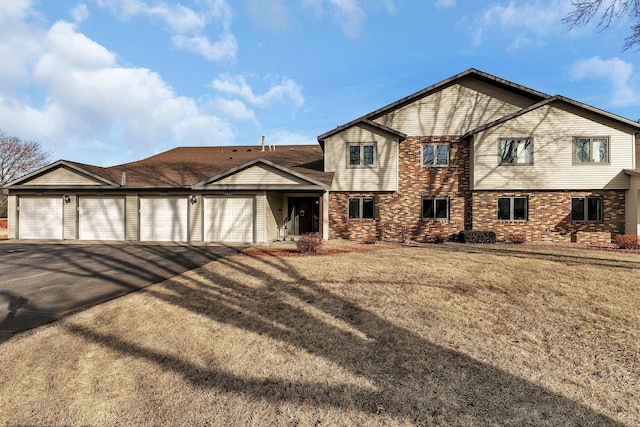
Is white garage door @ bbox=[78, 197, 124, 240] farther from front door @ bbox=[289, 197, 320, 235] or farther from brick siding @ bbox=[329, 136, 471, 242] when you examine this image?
brick siding @ bbox=[329, 136, 471, 242]

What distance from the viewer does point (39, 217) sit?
668 inches

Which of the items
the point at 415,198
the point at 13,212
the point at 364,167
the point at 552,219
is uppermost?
the point at 364,167

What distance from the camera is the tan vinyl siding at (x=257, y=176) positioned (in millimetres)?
15484

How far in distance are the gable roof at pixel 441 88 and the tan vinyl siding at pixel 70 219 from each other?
43.8 feet

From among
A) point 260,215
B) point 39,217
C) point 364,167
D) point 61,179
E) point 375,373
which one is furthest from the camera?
point 39,217

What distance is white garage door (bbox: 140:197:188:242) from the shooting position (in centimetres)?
1628

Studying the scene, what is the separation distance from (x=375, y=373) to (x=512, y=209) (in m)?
15.5

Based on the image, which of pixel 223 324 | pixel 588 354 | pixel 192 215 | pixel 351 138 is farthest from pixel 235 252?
pixel 588 354

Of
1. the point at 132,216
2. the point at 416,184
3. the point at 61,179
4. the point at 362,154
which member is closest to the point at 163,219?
the point at 132,216

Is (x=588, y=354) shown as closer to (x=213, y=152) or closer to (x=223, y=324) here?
(x=223, y=324)

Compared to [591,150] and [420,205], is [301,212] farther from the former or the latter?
[591,150]

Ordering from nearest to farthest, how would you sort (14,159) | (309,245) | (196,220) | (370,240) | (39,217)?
(309,245)
(370,240)
(196,220)
(39,217)
(14,159)

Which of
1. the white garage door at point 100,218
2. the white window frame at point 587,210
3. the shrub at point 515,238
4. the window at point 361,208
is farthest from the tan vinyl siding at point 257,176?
the white window frame at point 587,210

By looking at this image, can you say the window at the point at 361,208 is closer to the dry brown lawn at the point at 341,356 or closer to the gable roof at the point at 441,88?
the gable roof at the point at 441,88
